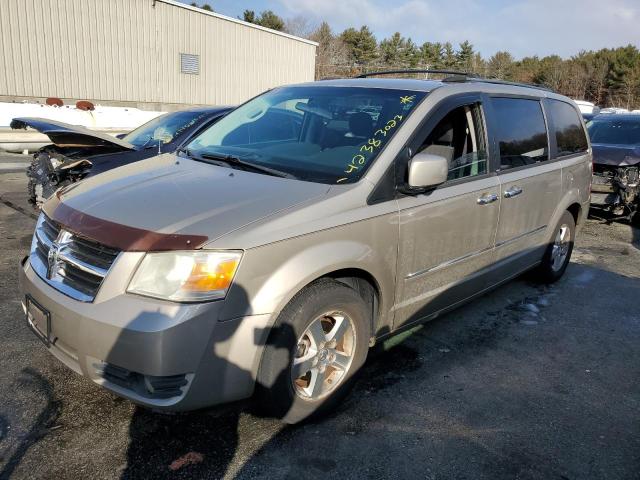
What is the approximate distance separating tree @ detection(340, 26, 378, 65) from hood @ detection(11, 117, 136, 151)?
59231mm

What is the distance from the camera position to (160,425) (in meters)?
2.80

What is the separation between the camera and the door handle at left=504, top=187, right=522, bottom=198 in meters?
3.98

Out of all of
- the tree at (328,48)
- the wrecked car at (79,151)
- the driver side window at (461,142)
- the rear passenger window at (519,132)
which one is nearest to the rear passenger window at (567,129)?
the rear passenger window at (519,132)

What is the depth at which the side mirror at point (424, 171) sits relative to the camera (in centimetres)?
299

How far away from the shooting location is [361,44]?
205 feet

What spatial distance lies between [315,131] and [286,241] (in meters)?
1.26

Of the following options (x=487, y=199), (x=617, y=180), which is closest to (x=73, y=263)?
(x=487, y=199)

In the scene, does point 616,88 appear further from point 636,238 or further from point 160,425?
point 160,425

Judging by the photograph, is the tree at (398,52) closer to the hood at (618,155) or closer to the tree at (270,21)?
the tree at (270,21)

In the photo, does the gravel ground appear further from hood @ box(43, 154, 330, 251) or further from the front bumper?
hood @ box(43, 154, 330, 251)

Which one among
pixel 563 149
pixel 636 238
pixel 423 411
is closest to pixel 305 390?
pixel 423 411

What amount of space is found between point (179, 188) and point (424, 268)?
156 cm

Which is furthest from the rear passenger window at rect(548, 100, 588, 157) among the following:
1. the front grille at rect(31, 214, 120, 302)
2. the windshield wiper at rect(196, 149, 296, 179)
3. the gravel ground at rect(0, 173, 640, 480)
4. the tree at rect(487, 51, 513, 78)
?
the tree at rect(487, 51, 513, 78)

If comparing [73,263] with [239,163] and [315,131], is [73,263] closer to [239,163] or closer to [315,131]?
[239,163]
